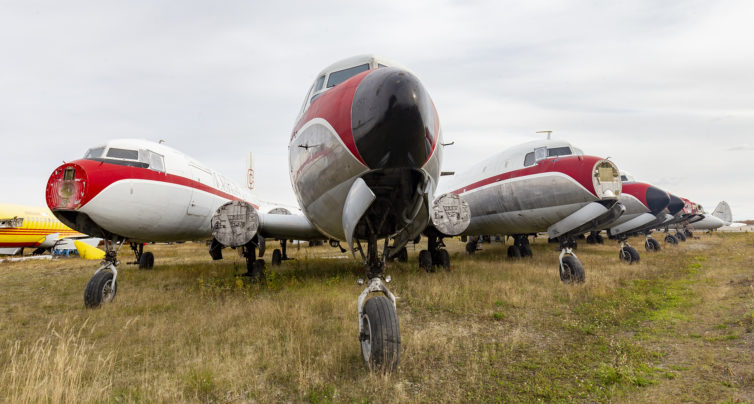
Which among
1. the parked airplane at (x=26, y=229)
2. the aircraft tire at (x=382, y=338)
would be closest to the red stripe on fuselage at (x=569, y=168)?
the aircraft tire at (x=382, y=338)

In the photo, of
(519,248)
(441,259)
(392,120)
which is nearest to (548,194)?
(441,259)

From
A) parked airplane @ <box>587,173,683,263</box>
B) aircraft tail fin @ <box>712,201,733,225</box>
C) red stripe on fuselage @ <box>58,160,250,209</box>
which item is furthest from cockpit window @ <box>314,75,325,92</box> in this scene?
aircraft tail fin @ <box>712,201,733,225</box>

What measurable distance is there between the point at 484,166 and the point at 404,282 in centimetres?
637

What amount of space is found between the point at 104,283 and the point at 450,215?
806 cm

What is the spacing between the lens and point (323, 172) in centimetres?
375

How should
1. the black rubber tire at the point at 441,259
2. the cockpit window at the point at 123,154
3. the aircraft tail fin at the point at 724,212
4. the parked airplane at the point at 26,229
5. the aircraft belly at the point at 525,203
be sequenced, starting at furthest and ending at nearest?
the aircraft tail fin at the point at 724,212 → the parked airplane at the point at 26,229 → the black rubber tire at the point at 441,259 → the aircraft belly at the point at 525,203 → the cockpit window at the point at 123,154

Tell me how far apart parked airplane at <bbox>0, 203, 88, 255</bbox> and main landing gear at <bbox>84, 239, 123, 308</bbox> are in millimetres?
18723

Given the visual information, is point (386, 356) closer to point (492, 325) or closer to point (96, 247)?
point (492, 325)

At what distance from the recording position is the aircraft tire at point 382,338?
344cm

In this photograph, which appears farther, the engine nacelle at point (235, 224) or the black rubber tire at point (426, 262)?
the black rubber tire at point (426, 262)

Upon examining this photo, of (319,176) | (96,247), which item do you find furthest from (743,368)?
→ (96,247)

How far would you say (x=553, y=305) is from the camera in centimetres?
667

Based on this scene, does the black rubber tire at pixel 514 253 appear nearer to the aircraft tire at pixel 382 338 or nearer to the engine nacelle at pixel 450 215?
the engine nacelle at pixel 450 215

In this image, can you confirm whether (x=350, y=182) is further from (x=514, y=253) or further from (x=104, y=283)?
(x=514, y=253)
